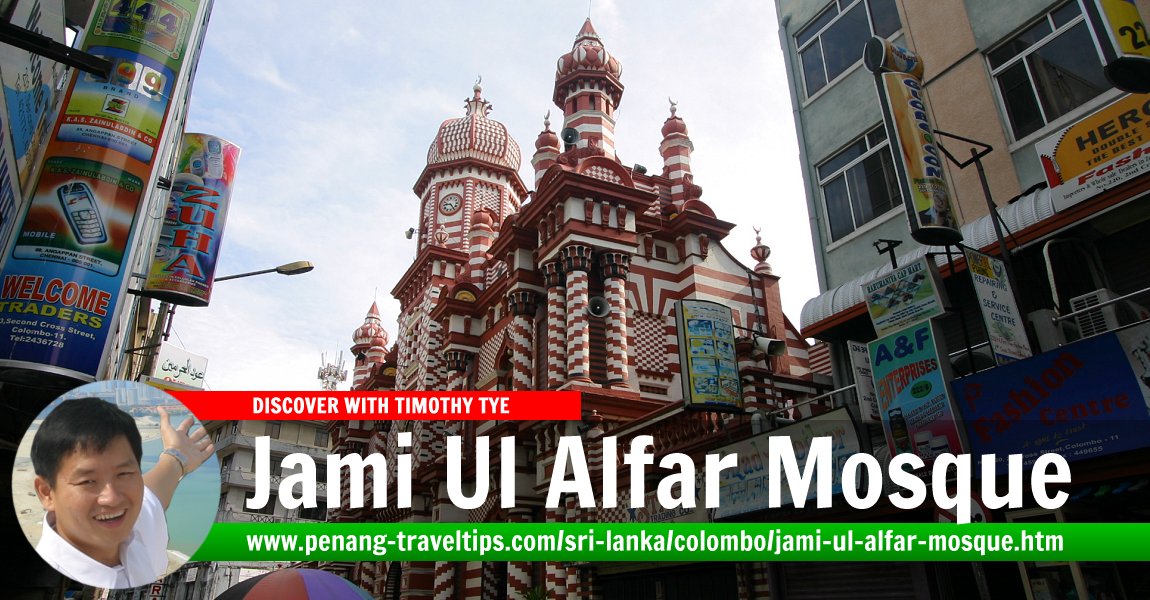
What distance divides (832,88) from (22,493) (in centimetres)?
1615

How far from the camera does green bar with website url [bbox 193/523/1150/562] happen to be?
781 centimetres

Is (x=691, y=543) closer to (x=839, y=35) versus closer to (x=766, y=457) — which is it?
(x=766, y=457)

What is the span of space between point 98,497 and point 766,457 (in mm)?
10057

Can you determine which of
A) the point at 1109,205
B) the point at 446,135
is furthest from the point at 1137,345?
the point at 446,135

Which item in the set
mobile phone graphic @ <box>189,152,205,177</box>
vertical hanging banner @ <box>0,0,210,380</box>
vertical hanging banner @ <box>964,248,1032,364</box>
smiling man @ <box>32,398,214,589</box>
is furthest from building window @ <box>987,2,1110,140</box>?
mobile phone graphic @ <box>189,152,205,177</box>

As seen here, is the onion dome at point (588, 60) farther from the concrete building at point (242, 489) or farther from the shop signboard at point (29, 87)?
the concrete building at point (242, 489)

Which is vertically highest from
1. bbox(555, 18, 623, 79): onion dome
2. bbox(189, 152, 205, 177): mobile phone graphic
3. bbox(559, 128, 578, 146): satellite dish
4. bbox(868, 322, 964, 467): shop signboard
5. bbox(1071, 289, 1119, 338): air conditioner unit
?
bbox(555, 18, 623, 79): onion dome

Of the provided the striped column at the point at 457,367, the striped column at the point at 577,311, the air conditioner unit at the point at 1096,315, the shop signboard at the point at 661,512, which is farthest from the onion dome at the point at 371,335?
the air conditioner unit at the point at 1096,315

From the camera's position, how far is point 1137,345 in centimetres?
793

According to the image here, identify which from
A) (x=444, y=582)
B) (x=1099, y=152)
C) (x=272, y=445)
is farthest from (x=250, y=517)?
(x=1099, y=152)

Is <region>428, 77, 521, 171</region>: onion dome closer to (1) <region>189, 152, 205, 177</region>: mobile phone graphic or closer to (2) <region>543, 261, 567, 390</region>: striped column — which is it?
(2) <region>543, 261, 567, 390</region>: striped column

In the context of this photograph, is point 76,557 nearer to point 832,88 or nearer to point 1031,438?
point 1031,438

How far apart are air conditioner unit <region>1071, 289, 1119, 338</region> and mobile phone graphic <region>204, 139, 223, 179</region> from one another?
1687cm

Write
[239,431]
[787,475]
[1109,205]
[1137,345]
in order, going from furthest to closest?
[239,431], [787,475], [1109,205], [1137,345]
